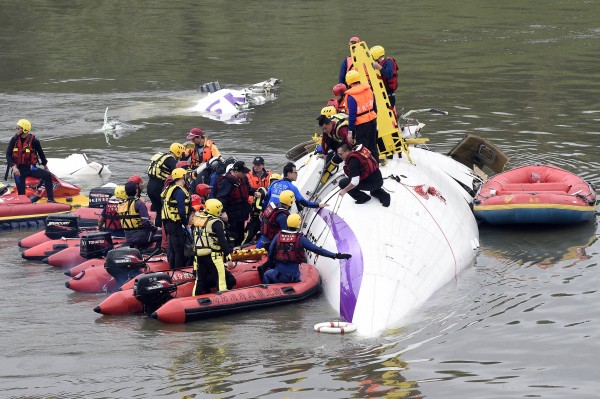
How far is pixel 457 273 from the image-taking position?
16.7 m

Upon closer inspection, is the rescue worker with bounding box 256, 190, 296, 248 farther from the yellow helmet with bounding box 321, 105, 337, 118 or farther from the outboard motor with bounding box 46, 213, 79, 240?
the outboard motor with bounding box 46, 213, 79, 240

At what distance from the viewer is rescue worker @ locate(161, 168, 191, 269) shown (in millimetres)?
16531

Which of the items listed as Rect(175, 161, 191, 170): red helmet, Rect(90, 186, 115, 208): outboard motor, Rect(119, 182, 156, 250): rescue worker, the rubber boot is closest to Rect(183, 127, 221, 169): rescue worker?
Rect(175, 161, 191, 170): red helmet

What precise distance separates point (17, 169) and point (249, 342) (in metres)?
9.15

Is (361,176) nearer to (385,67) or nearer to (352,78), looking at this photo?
(352,78)

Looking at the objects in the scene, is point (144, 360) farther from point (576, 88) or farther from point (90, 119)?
point (576, 88)

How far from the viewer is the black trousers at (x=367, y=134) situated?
17.6m

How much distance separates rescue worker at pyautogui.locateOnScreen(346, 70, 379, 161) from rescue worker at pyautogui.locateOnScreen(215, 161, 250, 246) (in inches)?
74.8

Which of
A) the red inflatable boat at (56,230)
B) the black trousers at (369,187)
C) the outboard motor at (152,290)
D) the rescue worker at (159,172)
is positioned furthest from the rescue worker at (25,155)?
the black trousers at (369,187)

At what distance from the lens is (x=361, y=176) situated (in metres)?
16.7

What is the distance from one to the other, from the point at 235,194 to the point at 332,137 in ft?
6.29

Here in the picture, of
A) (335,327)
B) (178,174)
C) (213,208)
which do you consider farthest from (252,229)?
→ (335,327)

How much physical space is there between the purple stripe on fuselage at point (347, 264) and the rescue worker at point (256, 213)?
1.41m

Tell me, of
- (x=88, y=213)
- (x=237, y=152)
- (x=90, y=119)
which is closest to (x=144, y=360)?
(x=88, y=213)
